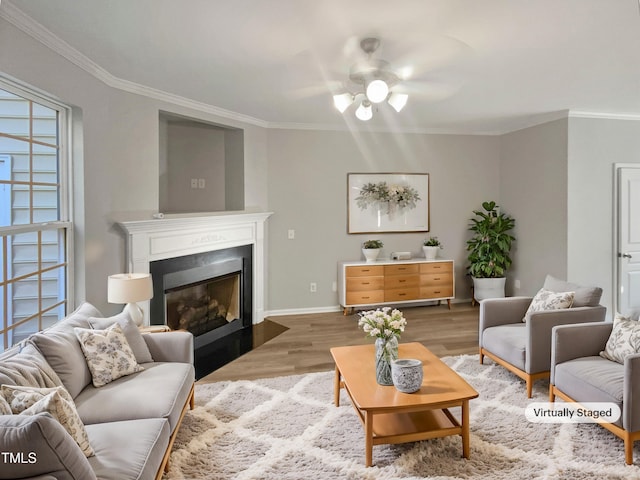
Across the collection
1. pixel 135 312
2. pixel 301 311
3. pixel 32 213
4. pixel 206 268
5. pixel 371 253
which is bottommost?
pixel 301 311

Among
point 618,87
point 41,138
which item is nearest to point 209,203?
point 41,138

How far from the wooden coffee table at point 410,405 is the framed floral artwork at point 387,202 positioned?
3188 millimetres

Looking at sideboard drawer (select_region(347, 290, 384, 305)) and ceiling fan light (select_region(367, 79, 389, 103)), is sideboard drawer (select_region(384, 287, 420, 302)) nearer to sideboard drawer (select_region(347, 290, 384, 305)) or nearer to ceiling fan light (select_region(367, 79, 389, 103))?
sideboard drawer (select_region(347, 290, 384, 305))

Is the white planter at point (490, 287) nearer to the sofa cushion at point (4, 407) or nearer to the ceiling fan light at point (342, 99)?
the ceiling fan light at point (342, 99)

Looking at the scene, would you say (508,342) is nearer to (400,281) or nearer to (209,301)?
(400,281)

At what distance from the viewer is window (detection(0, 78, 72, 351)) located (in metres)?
2.45

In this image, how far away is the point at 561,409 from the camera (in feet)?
9.12

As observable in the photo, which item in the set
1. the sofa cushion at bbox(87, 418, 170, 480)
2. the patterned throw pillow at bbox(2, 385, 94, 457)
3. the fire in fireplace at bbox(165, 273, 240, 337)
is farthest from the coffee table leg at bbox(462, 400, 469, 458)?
the fire in fireplace at bbox(165, 273, 240, 337)

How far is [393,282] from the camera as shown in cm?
545

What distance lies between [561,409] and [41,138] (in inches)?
157

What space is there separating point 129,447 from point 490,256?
5.00 m

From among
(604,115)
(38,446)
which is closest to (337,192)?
(604,115)

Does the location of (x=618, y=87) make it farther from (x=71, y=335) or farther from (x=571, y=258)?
(x=71, y=335)

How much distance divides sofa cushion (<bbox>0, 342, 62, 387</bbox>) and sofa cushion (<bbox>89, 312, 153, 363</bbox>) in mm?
522
